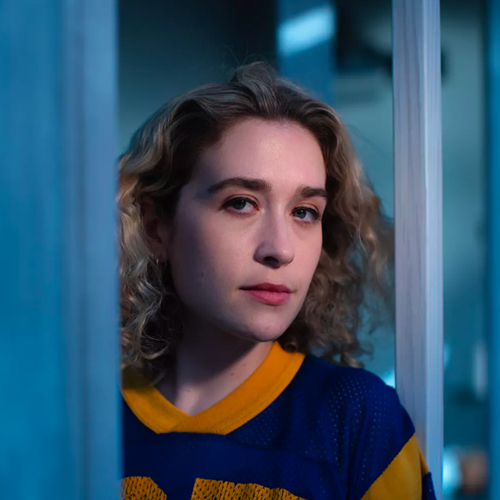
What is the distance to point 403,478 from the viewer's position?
866 millimetres

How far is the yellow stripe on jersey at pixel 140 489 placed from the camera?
36.7 inches

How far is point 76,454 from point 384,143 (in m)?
2.30

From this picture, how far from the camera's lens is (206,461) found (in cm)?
93

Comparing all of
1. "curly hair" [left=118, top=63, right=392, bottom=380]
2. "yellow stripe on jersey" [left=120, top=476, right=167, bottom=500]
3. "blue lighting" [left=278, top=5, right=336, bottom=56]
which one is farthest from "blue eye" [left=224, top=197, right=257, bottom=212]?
"blue lighting" [left=278, top=5, right=336, bottom=56]

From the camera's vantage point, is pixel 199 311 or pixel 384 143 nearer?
pixel 199 311

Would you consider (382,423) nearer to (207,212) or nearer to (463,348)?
(207,212)

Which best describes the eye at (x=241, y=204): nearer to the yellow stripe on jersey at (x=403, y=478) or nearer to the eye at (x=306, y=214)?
the eye at (x=306, y=214)

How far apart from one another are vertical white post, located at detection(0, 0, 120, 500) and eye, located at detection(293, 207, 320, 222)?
21.6 inches

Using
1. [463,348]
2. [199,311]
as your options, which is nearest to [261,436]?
[199,311]

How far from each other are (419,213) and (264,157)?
24 centimetres

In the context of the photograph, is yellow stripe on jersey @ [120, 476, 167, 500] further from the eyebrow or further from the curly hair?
the eyebrow

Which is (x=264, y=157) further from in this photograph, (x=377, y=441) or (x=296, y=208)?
(x=377, y=441)

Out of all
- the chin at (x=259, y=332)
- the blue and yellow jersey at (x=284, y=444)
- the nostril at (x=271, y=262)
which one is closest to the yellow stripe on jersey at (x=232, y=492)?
the blue and yellow jersey at (x=284, y=444)

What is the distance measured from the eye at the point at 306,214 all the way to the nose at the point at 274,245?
7 centimetres
